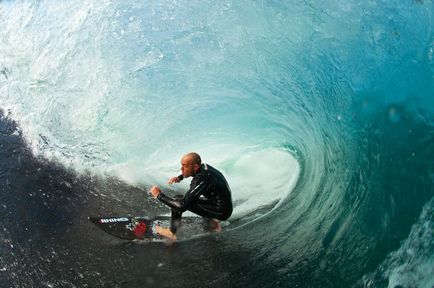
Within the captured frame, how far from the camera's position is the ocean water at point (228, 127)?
23.5 feet

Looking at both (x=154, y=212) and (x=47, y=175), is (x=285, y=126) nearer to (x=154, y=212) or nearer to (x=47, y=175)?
(x=154, y=212)

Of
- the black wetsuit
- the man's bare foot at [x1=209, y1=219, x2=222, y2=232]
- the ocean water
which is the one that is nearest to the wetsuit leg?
the black wetsuit

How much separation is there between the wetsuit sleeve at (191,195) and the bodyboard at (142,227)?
0.81m

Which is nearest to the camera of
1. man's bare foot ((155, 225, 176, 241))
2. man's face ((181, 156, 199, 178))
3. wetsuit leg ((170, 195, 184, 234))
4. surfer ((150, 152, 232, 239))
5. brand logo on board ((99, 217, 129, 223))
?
man's face ((181, 156, 199, 178))

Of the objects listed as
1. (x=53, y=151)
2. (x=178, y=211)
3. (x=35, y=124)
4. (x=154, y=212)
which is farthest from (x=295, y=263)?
(x=35, y=124)

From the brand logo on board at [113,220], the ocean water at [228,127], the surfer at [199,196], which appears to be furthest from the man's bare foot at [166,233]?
the brand logo on board at [113,220]

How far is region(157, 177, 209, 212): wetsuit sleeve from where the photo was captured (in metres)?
6.68

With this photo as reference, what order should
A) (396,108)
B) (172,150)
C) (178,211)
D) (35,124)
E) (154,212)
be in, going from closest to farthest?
(178,211) < (154,212) < (396,108) < (172,150) < (35,124)

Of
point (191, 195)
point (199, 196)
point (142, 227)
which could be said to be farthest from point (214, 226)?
point (142, 227)

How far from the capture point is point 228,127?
395 inches

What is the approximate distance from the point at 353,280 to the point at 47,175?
21.7 ft

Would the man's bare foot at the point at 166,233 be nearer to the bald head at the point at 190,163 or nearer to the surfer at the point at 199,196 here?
the surfer at the point at 199,196

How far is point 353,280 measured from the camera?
635cm

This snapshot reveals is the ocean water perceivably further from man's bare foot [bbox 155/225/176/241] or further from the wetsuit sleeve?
the wetsuit sleeve
